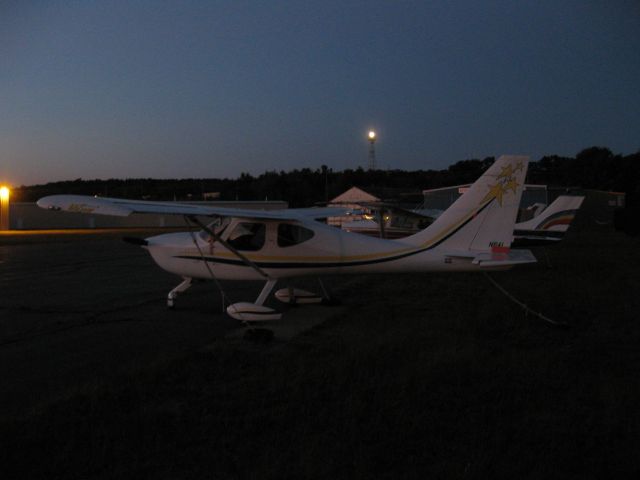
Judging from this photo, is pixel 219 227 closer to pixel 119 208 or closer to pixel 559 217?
pixel 119 208

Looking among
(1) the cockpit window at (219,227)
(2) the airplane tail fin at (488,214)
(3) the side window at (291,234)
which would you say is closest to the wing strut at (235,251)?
(1) the cockpit window at (219,227)

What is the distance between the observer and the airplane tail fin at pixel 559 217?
18438mm

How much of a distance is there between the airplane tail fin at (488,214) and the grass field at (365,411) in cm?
140

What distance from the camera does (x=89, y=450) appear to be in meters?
Result: 4.14

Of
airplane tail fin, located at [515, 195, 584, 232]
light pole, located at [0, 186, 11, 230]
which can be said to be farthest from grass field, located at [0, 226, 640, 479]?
light pole, located at [0, 186, 11, 230]

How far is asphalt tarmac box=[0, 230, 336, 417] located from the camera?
617cm

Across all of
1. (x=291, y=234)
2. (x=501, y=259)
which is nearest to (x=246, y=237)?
(x=291, y=234)

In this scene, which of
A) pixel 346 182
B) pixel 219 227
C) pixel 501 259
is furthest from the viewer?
pixel 346 182

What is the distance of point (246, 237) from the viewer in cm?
952

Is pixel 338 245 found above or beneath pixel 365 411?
above

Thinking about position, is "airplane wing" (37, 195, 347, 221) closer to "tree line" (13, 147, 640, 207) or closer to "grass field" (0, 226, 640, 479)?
"grass field" (0, 226, 640, 479)

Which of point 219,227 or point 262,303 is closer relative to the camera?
point 262,303

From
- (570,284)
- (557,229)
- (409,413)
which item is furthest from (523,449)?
(557,229)

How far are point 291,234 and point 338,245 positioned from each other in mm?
839
